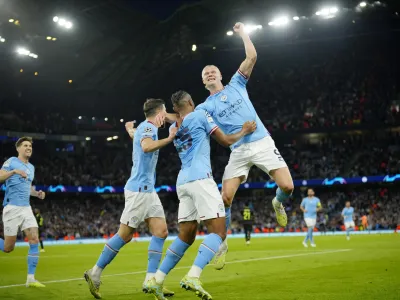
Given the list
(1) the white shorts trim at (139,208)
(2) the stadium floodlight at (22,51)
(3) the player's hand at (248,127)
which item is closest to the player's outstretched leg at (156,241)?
(1) the white shorts trim at (139,208)

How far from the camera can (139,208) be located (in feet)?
27.9

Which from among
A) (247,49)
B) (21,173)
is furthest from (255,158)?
(21,173)

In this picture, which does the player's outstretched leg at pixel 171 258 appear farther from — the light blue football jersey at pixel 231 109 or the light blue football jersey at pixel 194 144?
the light blue football jersey at pixel 231 109

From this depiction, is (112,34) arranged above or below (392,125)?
above

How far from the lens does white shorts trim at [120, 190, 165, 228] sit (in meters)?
8.47

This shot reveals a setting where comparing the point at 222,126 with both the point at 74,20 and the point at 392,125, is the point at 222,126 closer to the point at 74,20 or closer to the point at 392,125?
the point at 74,20

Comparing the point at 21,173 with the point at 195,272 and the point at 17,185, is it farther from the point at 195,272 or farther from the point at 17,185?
the point at 195,272

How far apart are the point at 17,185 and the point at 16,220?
2.55 feet

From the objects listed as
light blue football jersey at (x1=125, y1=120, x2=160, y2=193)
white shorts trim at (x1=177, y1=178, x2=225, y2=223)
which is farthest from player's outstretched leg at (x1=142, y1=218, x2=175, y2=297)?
white shorts trim at (x1=177, y1=178, x2=225, y2=223)

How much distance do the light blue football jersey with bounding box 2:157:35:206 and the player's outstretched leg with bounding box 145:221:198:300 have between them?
490cm

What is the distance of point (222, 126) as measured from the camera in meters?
9.35

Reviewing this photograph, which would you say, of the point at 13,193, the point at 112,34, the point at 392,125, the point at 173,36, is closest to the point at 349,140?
the point at 392,125

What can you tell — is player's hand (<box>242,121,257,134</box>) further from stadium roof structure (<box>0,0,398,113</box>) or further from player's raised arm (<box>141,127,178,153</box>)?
stadium roof structure (<box>0,0,398,113</box>)

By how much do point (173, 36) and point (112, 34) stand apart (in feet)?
19.2
